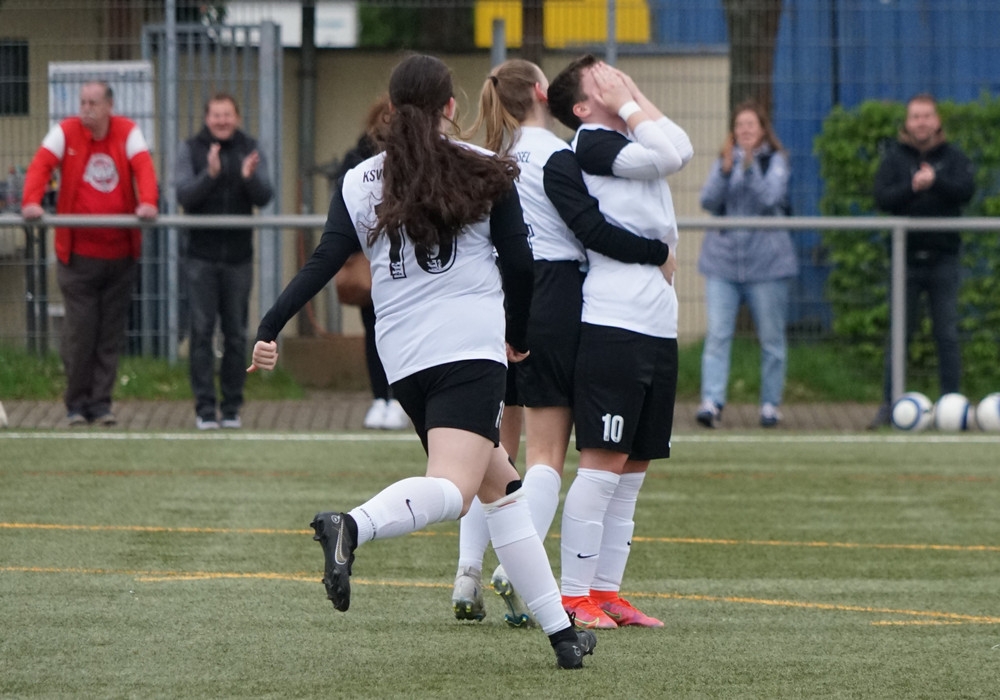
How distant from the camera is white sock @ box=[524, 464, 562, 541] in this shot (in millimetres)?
5688

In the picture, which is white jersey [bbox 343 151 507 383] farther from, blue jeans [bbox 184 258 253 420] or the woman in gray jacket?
the woman in gray jacket

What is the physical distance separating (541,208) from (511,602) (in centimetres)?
127

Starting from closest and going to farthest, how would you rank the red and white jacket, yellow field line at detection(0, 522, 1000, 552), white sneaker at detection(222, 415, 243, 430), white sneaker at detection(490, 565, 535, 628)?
white sneaker at detection(490, 565, 535, 628)
yellow field line at detection(0, 522, 1000, 552)
the red and white jacket
white sneaker at detection(222, 415, 243, 430)

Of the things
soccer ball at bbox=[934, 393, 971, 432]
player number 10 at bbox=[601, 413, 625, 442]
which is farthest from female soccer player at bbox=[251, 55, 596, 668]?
soccer ball at bbox=[934, 393, 971, 432]

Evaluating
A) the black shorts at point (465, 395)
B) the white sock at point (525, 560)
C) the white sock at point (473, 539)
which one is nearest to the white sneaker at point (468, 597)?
the white sock at point (473, 539)

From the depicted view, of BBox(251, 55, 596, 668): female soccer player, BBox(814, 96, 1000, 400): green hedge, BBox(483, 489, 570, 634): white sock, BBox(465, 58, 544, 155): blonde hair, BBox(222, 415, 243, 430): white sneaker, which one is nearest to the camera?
BBox(251, 55, 596, 668): female soccer player

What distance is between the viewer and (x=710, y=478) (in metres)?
9.27

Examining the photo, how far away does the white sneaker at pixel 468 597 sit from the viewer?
541 centimetres

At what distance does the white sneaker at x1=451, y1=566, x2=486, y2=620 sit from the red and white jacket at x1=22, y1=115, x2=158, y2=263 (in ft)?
20.4

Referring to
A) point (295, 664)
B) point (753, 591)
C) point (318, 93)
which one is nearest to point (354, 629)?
point (295, 664)

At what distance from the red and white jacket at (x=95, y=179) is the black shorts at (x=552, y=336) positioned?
5958 millimetres

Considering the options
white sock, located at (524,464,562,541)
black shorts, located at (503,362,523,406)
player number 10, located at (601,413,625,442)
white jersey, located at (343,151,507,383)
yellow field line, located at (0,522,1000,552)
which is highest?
white jersey, located at (343,151,507,383)

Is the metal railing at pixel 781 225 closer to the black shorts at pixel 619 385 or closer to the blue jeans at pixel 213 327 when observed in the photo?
the blue jeans at pixel 213 327

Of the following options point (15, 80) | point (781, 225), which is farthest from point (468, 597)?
point (15, 80)
